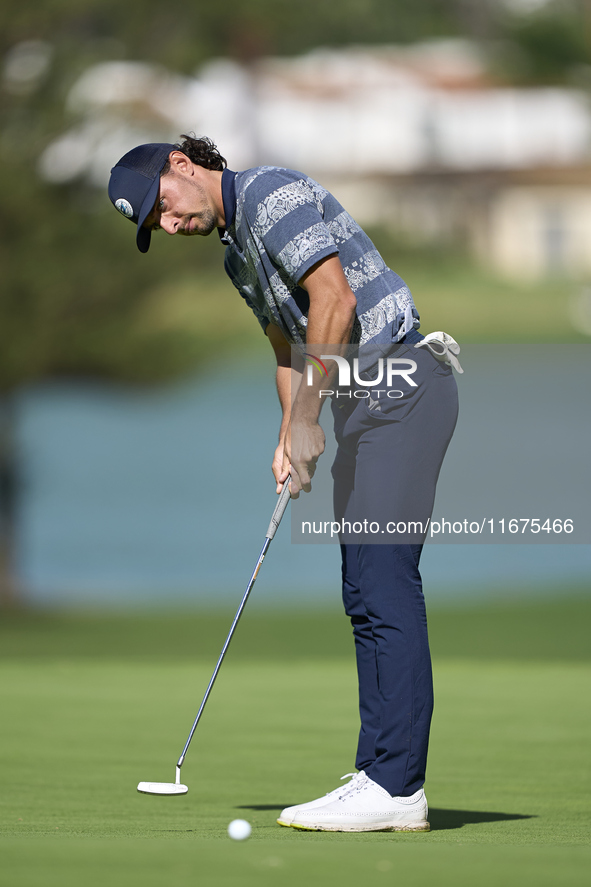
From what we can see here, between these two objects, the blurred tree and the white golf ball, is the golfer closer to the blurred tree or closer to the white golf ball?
the white golf ball

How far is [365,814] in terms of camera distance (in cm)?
303

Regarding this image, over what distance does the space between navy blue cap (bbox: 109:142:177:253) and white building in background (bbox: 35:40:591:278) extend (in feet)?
137

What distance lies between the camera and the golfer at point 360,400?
303 centimetres

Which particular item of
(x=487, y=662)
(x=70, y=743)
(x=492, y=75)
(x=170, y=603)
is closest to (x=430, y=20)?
(x=492, y=75)

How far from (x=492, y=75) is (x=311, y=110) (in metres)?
46.7

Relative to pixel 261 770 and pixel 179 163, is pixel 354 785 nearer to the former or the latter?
pixel 261 770

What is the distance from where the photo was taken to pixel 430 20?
4847cm

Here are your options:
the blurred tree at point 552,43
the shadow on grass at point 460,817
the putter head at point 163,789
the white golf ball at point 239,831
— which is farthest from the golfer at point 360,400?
the blurred tree at point 552,43

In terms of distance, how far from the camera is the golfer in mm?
3031

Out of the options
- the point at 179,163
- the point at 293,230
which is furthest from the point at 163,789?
the point at 179,163

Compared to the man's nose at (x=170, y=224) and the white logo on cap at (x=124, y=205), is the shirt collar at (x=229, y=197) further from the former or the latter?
the white logo on cap at (x=124, y=205)

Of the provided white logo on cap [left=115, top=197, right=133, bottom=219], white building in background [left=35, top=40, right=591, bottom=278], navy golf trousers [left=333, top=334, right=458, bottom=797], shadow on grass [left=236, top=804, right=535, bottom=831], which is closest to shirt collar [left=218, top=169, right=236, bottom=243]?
white logo on cap [left=115, top=197, right=133, bottom=219]

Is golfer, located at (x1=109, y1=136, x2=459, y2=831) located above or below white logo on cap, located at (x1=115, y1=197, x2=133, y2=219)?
below

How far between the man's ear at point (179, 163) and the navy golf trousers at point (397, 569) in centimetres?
65
